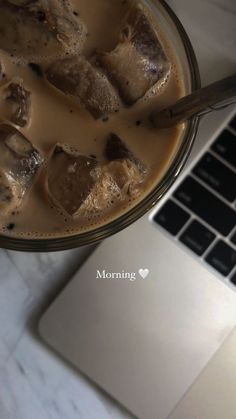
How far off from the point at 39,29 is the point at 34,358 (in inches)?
18.4

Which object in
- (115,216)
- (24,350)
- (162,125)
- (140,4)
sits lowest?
(24,350)

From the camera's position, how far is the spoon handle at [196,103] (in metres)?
0.61

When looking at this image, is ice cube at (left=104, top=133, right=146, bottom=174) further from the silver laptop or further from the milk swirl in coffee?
the silver laptop

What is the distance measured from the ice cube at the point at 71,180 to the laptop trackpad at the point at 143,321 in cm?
16

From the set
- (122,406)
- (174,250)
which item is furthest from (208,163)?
(122,406)

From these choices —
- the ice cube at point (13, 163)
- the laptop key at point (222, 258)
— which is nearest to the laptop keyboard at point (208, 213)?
the laptop key at point (222, 258)

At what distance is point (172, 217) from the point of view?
87 cm

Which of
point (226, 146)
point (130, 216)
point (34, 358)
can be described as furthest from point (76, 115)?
point (34, 358)

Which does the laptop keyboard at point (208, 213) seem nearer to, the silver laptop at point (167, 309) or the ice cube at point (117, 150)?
the silver laptop at point (167, 309)

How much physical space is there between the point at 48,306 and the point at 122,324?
113mm

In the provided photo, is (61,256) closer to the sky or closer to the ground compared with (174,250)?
closer to the ground

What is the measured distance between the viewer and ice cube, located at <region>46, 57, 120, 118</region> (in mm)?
736

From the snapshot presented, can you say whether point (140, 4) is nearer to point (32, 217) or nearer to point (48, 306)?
point (32, 217)

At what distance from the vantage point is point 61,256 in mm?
881
